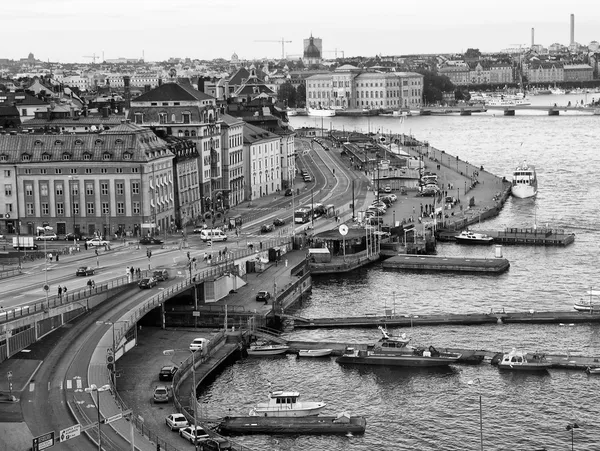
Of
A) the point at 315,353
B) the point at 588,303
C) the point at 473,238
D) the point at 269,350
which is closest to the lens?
the point at 315,353

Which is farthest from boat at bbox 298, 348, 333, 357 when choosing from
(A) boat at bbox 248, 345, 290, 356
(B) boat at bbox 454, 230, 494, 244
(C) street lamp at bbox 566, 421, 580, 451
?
(B) boat at bbox 454, 230, 494, 244

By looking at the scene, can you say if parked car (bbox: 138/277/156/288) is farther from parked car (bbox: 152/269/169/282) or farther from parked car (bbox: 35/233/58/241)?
parked car (bbox: 35/233/58/241)

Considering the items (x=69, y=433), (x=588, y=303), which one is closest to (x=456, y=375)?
(x=588, y=303)

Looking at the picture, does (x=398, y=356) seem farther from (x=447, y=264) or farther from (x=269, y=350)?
(x=447, y=264)

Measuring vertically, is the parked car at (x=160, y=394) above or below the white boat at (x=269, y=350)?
above

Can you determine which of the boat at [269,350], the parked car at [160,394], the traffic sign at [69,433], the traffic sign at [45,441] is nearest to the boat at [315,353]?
the boat at [269,350]

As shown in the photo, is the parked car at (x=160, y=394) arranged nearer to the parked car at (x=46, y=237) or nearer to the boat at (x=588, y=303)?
the boat at (x=588, y=303)
